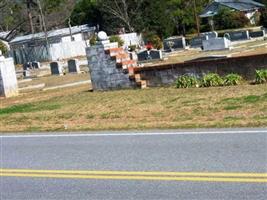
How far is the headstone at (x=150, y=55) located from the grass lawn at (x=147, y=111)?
71.6 feet

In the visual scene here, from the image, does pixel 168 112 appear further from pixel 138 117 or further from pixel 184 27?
pixel 184 27

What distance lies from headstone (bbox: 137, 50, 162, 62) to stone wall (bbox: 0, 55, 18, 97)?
18.0 meters

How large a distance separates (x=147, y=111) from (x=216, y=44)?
93.9 feet

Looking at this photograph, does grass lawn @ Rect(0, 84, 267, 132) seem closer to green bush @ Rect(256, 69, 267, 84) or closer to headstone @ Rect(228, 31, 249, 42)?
green bush @ Rect(256, 69, 267, 84)

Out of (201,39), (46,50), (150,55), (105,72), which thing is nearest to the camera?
(105,72)

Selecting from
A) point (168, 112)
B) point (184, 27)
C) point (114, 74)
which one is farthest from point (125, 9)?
point (168, 112)

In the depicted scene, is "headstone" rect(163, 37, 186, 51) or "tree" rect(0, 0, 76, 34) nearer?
"headstone" rect(163, 37, 186, 51)

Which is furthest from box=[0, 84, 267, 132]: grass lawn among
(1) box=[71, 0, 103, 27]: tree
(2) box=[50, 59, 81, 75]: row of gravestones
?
(1) box=[71, 0, 103, 27]: tree

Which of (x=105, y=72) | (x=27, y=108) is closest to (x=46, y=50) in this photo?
(x=105, y=72)

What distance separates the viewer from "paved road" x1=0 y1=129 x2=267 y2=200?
686 centimetres

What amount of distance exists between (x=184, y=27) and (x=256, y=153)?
74.1 metres

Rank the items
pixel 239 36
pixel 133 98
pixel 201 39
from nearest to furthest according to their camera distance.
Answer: pixel 133 98 < pixel 201 39 < pixel 239 36

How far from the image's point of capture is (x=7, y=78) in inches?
971

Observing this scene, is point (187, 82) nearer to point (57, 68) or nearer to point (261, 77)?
point (261, 77)
